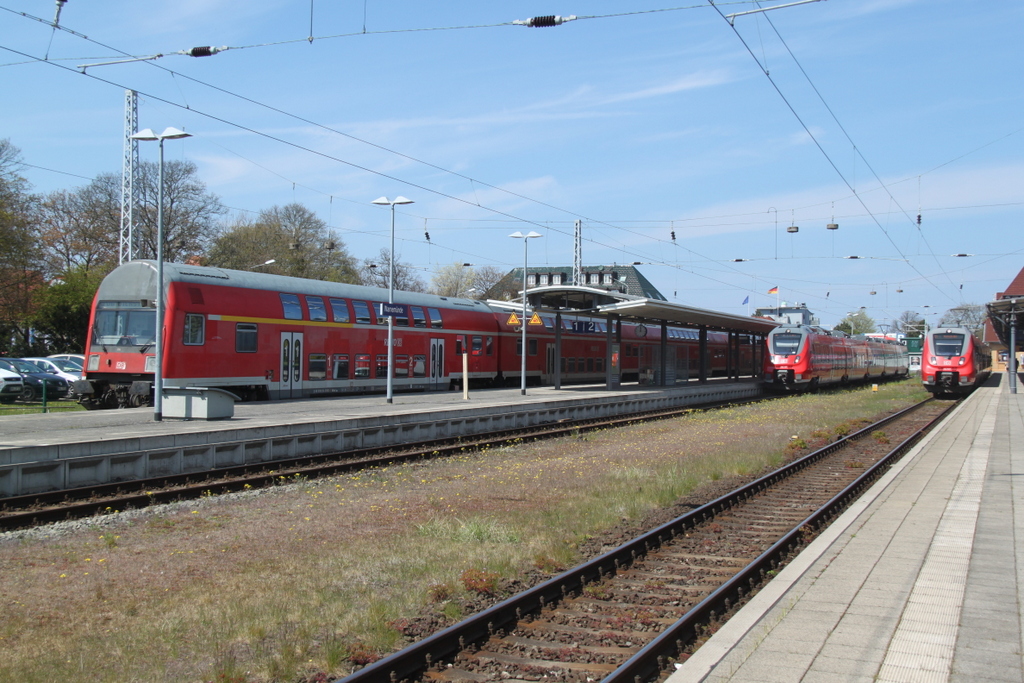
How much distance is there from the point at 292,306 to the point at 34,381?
1016 cm

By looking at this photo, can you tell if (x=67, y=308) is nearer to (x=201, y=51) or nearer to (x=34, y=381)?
(x=34, y=381)

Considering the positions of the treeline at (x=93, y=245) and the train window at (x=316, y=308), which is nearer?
the train window at (x=316, y=308)

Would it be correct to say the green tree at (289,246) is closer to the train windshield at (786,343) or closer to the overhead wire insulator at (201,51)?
the train windshield at (786,343)

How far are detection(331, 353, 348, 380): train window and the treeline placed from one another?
7550 millimetres

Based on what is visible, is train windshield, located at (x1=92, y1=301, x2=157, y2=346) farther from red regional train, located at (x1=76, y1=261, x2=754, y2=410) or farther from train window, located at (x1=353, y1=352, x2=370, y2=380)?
train window, located at (x1=353, y1=352, x2=370, y2=380)

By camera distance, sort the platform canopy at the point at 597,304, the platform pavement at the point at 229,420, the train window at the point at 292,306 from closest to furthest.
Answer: the platform pavement at the point at 229,420, the train window at the point at 292,306, the platform canopy at the point at 597,304

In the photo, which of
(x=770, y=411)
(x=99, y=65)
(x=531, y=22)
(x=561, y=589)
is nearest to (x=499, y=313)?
(x=770, y=411)

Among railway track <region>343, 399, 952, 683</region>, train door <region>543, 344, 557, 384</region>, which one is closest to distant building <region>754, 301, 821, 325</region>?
train door <region>543, 344, 557, 384</region>

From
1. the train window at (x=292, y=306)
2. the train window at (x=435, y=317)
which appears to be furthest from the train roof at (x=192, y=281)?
the train window at (x=435, y=317)

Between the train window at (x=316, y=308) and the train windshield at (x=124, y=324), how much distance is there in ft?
16.9

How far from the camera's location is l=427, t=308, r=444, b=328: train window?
105ft

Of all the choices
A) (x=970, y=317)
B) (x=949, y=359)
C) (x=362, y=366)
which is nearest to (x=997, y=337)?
(x=970, y=317)

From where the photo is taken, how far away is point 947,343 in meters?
40.2

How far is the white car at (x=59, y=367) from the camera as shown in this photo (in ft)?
101
